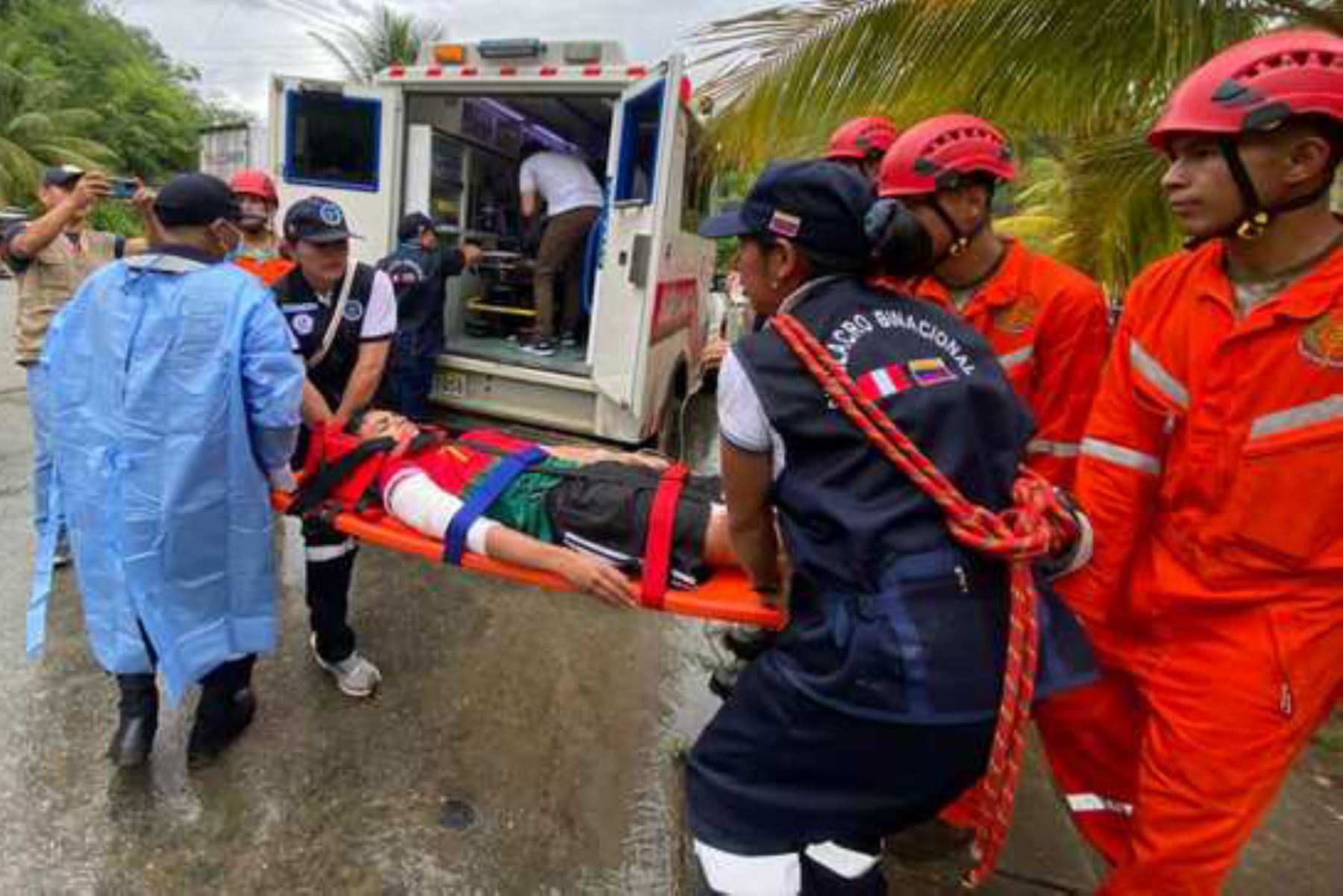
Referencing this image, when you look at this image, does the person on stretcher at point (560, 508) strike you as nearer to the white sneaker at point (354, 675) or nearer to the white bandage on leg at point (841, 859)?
the white sneaker at point (354, 675)

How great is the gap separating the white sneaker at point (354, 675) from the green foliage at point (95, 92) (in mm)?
29048

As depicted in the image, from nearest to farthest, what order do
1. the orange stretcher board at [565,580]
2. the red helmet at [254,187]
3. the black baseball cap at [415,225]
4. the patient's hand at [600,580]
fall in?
the orange stretcher board at [565,580] → the patient's hand at [600,580] → the red helmet at [254,187] → the black baseball cap at [415,225]

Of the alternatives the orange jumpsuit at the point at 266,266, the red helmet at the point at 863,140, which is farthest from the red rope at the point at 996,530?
the orange jumpsuit at the point at 266,266

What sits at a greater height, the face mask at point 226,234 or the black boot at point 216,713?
the face mask at point 226,234

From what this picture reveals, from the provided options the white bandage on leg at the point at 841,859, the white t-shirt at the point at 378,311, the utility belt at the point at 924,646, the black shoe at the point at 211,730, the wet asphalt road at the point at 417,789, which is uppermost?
the white t-shirt at the point at 378,311

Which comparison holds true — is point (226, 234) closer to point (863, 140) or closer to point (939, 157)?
point (939, 157)

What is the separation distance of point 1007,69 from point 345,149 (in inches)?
146

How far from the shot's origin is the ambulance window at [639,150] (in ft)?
13.3

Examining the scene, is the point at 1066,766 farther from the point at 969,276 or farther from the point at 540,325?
the point at 540,325

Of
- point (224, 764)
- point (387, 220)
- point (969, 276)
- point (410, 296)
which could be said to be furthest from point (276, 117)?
point (969, 276)

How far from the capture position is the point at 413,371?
4.50 m

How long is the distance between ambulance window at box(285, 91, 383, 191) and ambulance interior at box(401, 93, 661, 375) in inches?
8.7

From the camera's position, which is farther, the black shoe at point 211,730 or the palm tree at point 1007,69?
the palm tree at point 1007,69

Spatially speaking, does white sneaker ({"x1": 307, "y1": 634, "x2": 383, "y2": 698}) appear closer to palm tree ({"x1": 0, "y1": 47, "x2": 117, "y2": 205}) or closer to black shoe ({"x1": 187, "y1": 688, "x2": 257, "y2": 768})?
black shoe ({"x1": 187, "y1": 688, "x2": 257, "y2": 768})
